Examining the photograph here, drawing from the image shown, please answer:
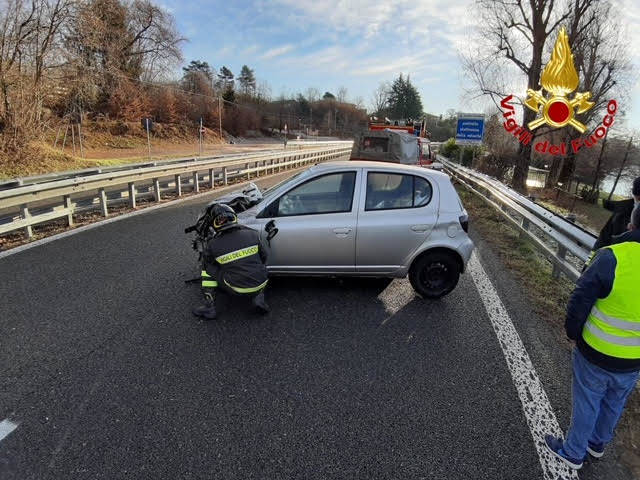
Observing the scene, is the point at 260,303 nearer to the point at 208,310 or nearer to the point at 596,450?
the point at 208,310

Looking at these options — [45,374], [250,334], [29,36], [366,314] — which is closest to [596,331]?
[366,314]

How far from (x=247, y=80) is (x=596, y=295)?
9866 centimetres

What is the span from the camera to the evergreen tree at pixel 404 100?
93.9 metres

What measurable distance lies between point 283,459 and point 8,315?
338 cm

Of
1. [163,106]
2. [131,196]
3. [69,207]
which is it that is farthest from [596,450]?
[163,106]

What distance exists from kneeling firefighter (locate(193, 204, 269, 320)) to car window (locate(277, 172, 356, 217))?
2.49 ft

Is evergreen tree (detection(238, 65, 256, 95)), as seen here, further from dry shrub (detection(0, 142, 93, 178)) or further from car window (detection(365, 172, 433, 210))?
car window (detection(365, 172, 433, 210))

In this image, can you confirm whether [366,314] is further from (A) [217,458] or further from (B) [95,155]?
(B) [95,155]

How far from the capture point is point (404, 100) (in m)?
95.1

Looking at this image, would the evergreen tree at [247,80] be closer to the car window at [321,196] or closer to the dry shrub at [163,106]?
the dry shrub at [163,106]

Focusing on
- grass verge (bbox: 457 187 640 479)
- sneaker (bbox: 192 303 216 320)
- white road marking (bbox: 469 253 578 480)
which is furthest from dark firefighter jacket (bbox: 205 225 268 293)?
grass verge (bbox: 457 187 640 479)

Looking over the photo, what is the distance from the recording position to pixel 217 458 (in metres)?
2.38

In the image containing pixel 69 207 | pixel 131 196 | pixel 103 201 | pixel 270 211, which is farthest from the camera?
pixel 131 196

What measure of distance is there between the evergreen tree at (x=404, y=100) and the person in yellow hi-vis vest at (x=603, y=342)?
318ft
